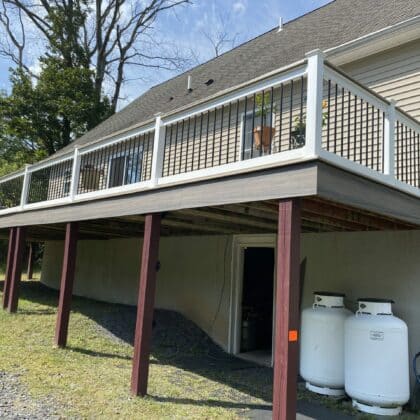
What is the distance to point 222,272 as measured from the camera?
8586 mm

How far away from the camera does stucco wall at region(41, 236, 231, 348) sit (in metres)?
8.59

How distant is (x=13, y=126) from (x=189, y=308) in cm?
1721

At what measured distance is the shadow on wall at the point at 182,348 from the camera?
613cm

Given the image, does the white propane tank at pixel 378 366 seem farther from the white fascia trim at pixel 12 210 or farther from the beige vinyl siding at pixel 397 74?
the white fascia trim at pixel 12 210

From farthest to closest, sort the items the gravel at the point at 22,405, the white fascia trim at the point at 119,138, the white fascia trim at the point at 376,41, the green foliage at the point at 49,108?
the green foliage at the point at 49,108
the white fascia trim at the point at 376,41
the white fascia trim at the point at 119,138
the gravel at the point at 22,405

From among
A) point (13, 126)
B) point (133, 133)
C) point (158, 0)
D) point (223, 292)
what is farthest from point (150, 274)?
point (158, 0)

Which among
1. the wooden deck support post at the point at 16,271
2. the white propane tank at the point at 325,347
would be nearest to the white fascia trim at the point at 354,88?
the white propane tank at the point at 325,347

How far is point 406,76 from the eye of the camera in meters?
6.79

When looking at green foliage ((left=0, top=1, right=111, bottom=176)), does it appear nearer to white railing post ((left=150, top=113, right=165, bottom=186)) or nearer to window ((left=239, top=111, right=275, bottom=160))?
window ((left=239, top=111, right=275, bottom=160))

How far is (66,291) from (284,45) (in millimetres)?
7439

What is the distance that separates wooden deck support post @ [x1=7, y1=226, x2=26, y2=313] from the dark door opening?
488cm

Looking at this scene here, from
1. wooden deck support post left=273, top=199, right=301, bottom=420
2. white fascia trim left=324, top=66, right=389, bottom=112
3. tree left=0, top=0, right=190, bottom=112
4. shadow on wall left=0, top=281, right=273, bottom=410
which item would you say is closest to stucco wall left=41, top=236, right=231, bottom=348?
shadow on wall left=0, top=281, right=273, bottom=410

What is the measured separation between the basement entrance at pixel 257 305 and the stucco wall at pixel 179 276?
1.46 feet

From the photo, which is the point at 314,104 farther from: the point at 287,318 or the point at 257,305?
the point at 257,305
